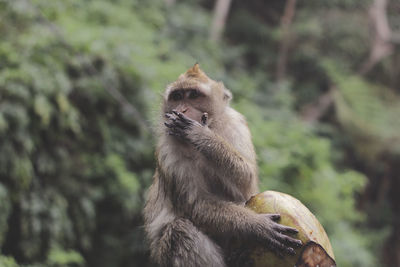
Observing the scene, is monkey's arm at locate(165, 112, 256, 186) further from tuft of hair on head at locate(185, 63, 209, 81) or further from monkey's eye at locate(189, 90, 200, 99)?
tuft of hair on head at locate(185, 63, 209, 81)

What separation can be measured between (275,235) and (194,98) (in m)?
1.15

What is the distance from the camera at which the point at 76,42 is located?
554 centimetres

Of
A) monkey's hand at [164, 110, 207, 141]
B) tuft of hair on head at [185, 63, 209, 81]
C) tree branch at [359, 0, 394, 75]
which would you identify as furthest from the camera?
tree branch at [359, 0, 394, 75]

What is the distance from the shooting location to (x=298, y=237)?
1.78m

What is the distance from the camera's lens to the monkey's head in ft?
8.39

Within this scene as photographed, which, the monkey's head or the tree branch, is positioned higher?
the tree branch

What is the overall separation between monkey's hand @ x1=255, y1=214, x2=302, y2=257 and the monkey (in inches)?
0.4

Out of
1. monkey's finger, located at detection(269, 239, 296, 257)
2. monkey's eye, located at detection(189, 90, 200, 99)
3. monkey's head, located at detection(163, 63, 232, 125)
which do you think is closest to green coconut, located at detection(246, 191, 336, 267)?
monkey's finger, located at detection(269, 239, 296, 257)

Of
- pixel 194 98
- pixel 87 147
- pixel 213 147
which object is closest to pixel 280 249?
pixel 213 147

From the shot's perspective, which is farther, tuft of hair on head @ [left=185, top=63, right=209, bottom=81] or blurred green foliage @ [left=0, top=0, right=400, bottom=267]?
blurred green foliage @ [left=0, top=0, right=400, bottom=267]

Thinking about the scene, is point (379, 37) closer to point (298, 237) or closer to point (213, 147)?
point (213, 147)

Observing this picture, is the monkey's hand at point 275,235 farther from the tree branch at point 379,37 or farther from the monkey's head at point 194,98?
the tree branch at point 379,37

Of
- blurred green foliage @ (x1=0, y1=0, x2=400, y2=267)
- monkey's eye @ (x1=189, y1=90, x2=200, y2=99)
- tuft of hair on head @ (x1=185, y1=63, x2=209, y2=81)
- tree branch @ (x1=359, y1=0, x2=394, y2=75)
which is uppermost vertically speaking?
tree branch @ (x1=359, y1=0, x2=394, y2=75)

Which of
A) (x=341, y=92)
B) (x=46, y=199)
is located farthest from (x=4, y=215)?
(x=341, y=92)
